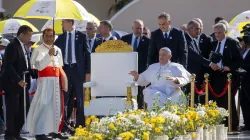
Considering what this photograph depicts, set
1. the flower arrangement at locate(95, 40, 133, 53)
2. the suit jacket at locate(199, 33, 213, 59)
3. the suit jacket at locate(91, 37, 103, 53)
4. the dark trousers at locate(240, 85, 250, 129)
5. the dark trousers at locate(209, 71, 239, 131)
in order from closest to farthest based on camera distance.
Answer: the flower arrangement at locate(95, 40, 133, 53)
the dark trousers at locate(209, 71, 239, 131)
the suit jacket at locate(199, 33, 213, 59)
the dark trousers at locate(240, 85, 250, 129)
the suit jacket at locate(91, 37, 103, 53)

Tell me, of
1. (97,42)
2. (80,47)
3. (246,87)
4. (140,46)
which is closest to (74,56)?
(80,47)

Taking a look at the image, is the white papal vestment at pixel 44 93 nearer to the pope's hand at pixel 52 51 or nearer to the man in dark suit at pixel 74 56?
the pope's hand at pixel 52 51

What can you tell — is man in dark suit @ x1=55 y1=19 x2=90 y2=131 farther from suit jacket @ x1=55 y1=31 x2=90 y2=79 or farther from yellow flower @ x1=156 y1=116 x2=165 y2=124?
yellow flower @ x1=156 y1=116 x2=165 y2=124

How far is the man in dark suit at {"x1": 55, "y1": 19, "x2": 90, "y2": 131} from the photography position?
50.2 ft

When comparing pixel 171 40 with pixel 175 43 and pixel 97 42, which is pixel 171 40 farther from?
pixel 97 42

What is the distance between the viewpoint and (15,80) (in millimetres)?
13891

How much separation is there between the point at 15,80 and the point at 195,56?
139 inches

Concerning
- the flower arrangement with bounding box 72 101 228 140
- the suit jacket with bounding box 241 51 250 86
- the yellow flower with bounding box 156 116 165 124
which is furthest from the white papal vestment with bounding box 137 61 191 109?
the yellow flower with bounding box 156 116 165 124

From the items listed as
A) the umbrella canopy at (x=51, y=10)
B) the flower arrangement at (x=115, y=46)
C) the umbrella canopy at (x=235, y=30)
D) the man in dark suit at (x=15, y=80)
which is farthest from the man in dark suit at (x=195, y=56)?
the umbrella canopy at (x=235, y=30)

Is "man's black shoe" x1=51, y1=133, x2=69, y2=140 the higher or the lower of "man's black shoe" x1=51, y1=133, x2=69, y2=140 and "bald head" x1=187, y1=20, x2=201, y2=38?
A: the lower

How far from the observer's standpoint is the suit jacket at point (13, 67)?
1388cm

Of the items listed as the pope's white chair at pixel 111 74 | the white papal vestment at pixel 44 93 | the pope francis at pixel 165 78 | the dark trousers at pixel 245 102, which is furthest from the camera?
the dark trousers at pixel 245 102

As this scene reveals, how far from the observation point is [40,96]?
14.1 meters

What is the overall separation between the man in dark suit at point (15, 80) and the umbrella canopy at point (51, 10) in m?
0.49
